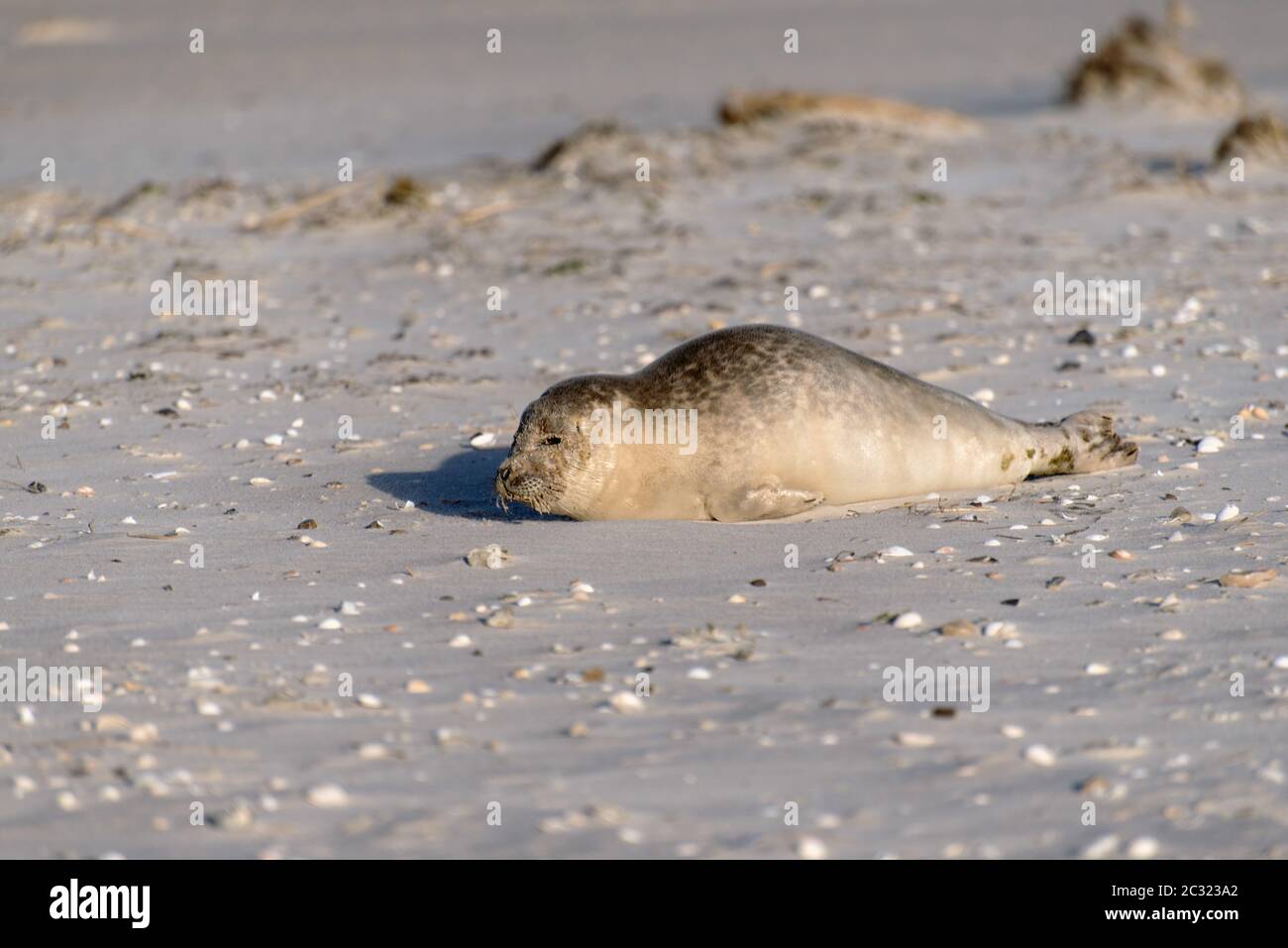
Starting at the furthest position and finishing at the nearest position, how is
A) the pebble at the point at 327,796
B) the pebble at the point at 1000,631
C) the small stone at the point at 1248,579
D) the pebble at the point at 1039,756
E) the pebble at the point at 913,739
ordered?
the small stone at the point at 1248,579 < the pebble at the point at 1000,631 < the pebble at the point at 913,739 < the pebble at the point at 1039,756 < the pebble at the point at 327,796

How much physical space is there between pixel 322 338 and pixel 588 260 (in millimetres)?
1964

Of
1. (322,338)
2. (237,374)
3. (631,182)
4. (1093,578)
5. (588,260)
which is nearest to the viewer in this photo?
(1093,578)

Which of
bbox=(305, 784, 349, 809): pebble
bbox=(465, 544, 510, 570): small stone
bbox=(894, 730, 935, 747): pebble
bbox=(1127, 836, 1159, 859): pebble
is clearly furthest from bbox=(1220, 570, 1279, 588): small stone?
bbox=(305, 784, 349, 809): pebble

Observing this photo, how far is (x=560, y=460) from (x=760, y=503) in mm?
653

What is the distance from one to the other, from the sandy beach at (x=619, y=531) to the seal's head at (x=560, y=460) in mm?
126

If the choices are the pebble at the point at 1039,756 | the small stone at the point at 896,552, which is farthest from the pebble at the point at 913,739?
the small stone at the point at 896,552

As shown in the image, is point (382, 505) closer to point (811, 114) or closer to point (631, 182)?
point (631, 182)

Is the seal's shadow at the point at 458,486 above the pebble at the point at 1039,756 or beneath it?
above

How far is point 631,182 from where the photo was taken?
1198 centimetres

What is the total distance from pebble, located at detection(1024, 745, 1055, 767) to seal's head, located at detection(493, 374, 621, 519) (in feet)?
6.79

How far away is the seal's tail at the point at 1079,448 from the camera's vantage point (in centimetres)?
587

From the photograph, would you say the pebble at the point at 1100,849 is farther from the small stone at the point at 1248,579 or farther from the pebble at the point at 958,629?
the small stone at the point at 1248,579

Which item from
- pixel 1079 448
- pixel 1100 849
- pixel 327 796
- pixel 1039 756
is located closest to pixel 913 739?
pixel 1039 756
